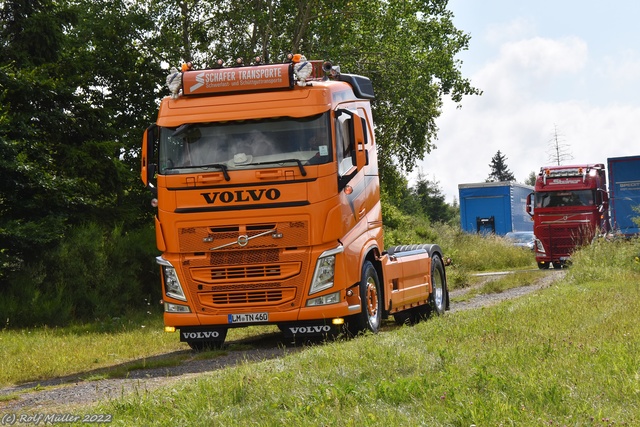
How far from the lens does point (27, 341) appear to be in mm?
16516

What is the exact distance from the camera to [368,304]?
14.4 m

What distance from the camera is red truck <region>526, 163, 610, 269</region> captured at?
34.0 m

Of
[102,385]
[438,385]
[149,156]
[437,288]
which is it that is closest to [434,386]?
[438,385]

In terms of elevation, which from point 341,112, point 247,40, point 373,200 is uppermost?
point 247,40

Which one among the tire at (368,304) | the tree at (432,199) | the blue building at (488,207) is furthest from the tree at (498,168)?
the tire at (368,304)

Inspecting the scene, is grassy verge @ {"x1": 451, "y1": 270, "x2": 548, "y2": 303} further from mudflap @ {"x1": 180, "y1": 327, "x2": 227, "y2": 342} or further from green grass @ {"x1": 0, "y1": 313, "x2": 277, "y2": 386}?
mudflap @ {"x1": 180, "y1": 327, "x2": 227, "y2": 342}

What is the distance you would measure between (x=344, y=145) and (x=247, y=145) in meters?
1.28

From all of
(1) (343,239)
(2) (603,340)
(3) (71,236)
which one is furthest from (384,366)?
(3) (71,236)

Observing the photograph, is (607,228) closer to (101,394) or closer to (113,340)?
(113,340)

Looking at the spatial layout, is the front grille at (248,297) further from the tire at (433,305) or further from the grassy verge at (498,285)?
the grassy verge at (498,285)

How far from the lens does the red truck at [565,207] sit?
1337 inches

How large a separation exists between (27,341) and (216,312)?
4413mm

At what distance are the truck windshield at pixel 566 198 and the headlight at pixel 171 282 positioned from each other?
2266 centimetres

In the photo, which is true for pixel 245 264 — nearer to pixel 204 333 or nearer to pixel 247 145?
pixel 204 333
